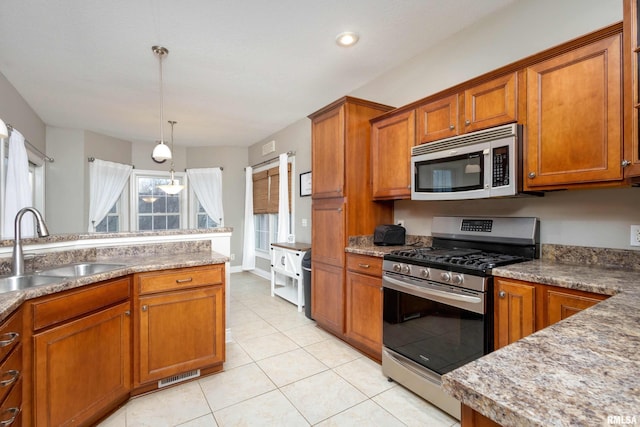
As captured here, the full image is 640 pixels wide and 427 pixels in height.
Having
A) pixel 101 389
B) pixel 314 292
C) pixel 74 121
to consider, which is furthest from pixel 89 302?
pixel 74 121

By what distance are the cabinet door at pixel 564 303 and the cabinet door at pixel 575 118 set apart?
0.62 meters

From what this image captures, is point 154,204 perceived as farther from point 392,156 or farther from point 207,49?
point 392,156

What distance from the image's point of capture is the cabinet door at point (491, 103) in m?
1.89

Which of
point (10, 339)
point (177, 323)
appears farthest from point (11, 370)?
point (177, 323)

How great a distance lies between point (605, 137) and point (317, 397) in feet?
7.46

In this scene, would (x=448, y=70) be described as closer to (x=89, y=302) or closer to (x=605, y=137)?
(x=605, y=137)

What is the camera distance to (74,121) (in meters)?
4.44

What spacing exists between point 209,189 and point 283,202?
214 centimetres

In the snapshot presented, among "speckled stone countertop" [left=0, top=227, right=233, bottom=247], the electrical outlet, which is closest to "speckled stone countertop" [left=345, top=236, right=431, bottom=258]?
"speckled stone countertop" [left=0, top=227, right=233, bottom=247]

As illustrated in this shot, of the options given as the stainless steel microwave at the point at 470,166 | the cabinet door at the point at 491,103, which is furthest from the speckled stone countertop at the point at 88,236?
the cabinet door at the point at 491,103

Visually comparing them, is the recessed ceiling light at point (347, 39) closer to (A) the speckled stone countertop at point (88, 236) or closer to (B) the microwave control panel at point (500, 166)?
(B) the microwave control panel at point (500, 166)

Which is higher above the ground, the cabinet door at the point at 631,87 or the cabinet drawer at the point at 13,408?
the cabinet door at the point at 631,87

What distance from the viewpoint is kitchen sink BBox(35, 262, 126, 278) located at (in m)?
1.91

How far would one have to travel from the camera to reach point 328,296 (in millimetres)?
2994
